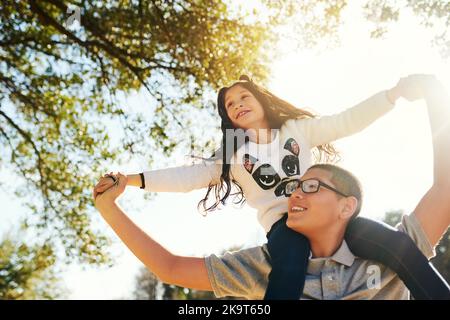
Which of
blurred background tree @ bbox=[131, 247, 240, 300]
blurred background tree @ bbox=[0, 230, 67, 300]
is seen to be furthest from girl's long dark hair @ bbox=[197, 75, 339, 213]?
blurred background tree @ bbox=[131, 247, 240, 300]

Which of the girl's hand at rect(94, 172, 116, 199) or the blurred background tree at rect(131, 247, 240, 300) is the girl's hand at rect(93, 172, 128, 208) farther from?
the blurred background tree at rect(131, 247, 240, 300)

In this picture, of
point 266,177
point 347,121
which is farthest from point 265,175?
point 347,121

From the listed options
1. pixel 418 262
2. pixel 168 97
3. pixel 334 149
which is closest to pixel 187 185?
pixel 334 149

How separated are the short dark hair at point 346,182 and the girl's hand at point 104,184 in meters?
1.24

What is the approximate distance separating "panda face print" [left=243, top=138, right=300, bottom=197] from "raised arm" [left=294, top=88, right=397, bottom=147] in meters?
0.16

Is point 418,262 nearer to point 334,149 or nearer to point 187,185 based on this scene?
point 187,185

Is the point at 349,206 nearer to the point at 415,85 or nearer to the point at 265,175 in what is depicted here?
the point at 415,85

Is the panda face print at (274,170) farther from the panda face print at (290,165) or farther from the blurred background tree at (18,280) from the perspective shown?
the blurred background tree at (18,280)

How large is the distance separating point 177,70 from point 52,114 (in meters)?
3.43

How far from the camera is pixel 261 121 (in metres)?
4.54

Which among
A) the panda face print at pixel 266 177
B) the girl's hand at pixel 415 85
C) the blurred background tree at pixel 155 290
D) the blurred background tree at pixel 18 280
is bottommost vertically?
the girl's hand at pixel 415 85

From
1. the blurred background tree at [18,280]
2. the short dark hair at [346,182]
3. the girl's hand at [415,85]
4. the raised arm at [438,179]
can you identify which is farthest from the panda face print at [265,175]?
the blurred background tree at [18,280]

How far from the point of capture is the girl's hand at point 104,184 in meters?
3.14

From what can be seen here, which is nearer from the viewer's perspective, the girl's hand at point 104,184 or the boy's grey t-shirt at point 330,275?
the boy's grey t-shirt at point 330,275
